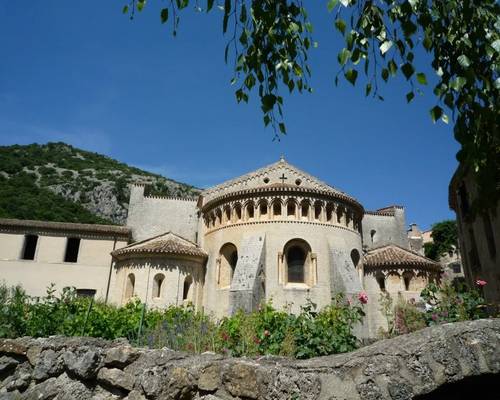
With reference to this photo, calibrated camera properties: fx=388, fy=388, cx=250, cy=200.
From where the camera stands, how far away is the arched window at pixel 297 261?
69.3ft

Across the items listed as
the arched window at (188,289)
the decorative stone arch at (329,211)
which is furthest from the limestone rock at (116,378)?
the decorative stone arch at (329,211)

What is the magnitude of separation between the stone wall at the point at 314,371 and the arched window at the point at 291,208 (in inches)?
649

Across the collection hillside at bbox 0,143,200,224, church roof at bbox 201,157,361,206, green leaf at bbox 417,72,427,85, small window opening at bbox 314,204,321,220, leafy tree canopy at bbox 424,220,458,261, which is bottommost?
green leaf at bbox 417,72,427,85

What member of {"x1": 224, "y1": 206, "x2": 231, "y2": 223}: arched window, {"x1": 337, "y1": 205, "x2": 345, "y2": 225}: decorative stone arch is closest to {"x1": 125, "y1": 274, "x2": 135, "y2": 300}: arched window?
{"x1": 224, "y1": 206, "x2": 231, "y2": 223}: arched window

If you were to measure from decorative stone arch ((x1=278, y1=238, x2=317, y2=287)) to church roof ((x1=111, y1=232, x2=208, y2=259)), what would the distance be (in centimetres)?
500

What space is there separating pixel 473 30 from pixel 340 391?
3401mm

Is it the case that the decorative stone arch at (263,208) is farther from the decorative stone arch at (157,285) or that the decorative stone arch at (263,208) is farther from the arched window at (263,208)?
the decorative stone arch at (157,285)

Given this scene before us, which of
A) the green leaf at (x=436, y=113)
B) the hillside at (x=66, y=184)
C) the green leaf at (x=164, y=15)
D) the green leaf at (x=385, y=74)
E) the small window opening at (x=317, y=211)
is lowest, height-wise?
the green leaf at (x=436, y=113)

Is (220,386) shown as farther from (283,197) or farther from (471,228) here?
(471,228)

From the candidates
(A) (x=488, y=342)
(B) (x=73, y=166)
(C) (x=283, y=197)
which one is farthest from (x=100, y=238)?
(B) (x=73, y=166)

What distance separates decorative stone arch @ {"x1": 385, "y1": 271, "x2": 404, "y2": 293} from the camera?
75.1 feet

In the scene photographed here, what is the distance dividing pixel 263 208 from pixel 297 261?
3.50 m

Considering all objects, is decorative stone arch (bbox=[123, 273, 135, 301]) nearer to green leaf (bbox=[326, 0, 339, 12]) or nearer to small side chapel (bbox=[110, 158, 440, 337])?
small side chapel (bbox=[110, 158, 440, 337])

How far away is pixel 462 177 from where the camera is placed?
19.7 metres
